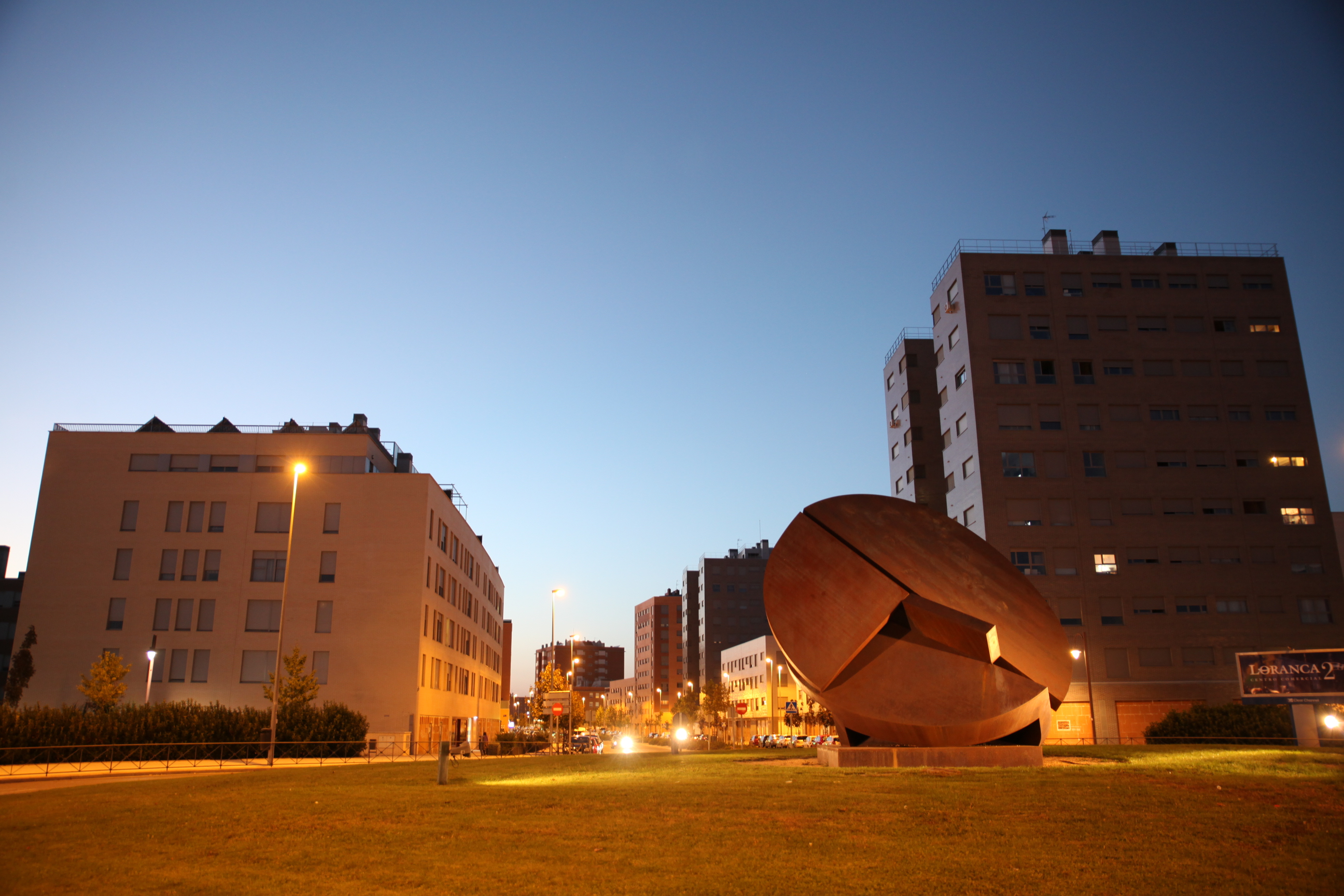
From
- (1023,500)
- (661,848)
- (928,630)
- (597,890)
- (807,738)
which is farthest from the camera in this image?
(807,738)

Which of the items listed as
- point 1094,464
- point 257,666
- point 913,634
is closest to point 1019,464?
point 1094,464

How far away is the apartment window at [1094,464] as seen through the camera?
55.6 meters

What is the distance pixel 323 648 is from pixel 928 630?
39.9m

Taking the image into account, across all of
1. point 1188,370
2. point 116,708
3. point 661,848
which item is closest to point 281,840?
point 661,848

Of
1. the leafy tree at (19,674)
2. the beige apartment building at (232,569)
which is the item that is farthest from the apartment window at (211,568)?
the leafy tree at (19,674)

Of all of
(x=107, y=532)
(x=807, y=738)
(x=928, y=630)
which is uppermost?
(x=107, y=532)

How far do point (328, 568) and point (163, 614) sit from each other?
9.35 metres

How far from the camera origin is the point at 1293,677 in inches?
1166

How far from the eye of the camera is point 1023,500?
55031 mm

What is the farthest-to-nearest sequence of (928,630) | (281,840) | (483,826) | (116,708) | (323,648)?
(323,648)
(116,708)
(928,630)
(483,826)
(281,840)

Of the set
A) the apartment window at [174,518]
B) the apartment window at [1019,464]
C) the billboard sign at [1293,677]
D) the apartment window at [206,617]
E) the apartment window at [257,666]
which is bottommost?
the billboard sign at [1293,677]

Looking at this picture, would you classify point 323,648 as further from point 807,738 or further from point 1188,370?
point 1188,370

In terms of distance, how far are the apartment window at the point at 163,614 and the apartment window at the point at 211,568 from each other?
2.19 meters

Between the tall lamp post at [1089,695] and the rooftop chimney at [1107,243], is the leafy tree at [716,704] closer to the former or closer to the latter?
the tall lamp post at [1089,695]
